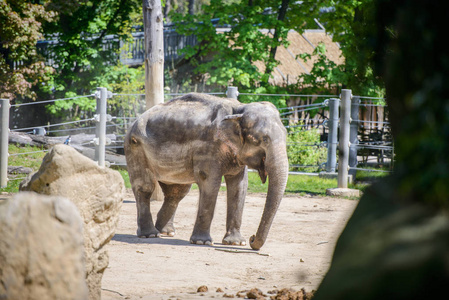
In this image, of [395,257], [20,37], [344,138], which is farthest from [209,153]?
[20,37]

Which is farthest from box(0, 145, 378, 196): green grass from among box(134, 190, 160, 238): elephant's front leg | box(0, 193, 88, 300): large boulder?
box(0, 193, 88, 300): large boulder

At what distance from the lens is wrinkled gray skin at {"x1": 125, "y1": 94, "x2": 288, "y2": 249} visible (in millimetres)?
6449

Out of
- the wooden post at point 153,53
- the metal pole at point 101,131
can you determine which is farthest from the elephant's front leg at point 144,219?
the metal pole at point 101,131

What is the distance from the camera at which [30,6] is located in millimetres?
14305

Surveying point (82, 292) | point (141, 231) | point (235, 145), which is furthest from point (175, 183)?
point (82, 292)

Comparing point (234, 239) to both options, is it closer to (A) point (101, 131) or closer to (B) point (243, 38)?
(A) point (101, 131)

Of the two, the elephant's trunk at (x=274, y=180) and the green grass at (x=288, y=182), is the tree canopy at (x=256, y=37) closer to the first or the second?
the green grass at (x=288, y=182)

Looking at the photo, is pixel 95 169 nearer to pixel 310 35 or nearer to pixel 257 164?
pixel 257 164

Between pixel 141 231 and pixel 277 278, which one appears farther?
pixel 141 231

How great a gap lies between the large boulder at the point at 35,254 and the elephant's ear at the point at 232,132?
13.9ft

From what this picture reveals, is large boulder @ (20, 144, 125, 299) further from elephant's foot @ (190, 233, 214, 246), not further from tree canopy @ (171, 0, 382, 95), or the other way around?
tree canopy @ (171, 0, 382, 95)

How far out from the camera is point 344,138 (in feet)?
36.2

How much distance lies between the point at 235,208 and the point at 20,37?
9.17 m

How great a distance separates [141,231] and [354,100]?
5.76 meters
